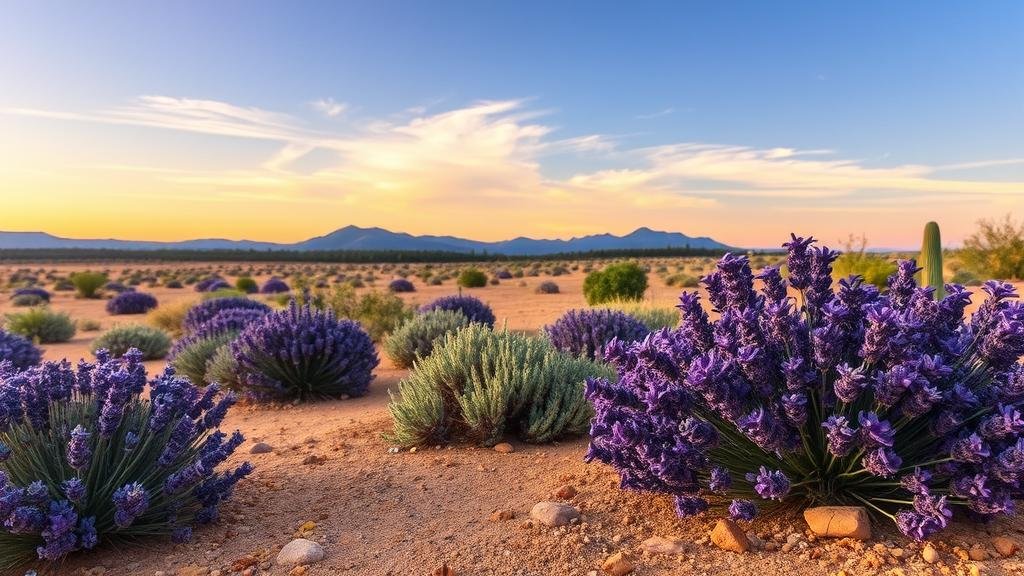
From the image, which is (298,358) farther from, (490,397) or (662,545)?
(662,545)

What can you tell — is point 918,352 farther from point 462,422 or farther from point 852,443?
Answer: point 462,422

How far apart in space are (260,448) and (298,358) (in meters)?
2.33

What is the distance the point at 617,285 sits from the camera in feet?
65.8

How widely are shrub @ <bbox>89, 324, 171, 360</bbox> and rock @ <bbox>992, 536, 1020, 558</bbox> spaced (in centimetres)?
1389

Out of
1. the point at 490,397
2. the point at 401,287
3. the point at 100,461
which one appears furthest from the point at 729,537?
the point at 401,287

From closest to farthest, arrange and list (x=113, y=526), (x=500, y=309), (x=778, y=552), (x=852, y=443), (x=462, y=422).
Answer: (x=852, y=443), (x=778, y=552), (x=113, y=526), (x=462, y=422), (x=500, y=309)

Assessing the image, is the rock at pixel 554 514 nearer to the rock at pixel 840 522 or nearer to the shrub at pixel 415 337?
the rock at pixel 840 522

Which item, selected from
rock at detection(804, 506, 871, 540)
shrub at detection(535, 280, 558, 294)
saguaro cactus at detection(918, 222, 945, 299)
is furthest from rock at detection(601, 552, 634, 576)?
shrub at detection(535, 280, 558, 294)

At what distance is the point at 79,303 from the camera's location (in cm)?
3003

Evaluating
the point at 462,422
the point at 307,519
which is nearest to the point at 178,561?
the point at 307,519

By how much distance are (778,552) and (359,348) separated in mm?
6181

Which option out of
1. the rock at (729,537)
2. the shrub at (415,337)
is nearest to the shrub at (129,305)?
the shrub at (415,337)

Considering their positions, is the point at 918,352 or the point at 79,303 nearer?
the point at 918,352

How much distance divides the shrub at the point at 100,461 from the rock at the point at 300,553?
0.68 m
